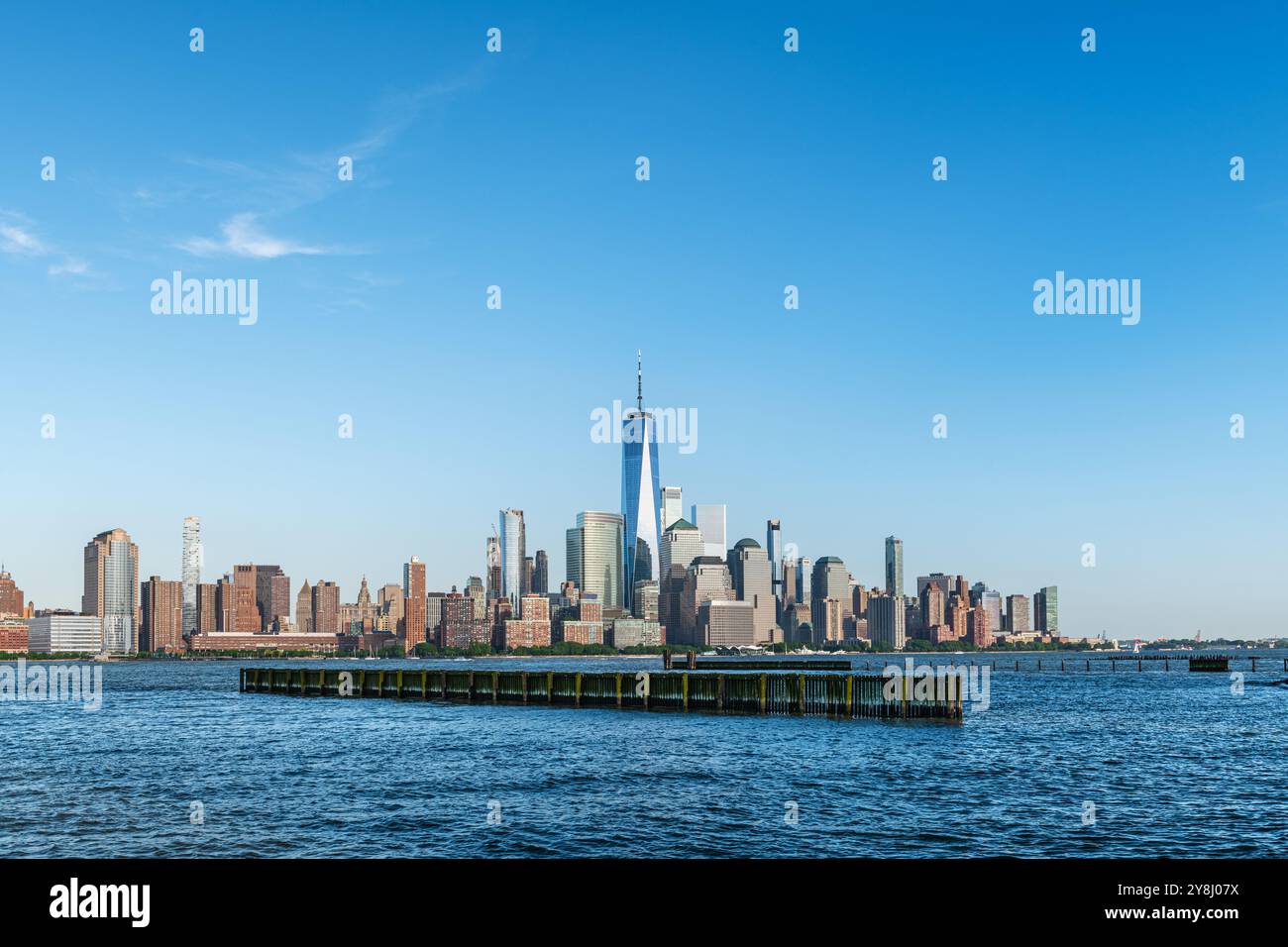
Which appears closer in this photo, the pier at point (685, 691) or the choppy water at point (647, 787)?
the choppy water at point (647, 787)

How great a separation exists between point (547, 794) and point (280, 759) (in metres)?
20.1

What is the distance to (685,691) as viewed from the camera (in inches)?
3504

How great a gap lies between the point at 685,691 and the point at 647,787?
45.1m

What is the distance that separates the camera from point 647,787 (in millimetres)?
44281

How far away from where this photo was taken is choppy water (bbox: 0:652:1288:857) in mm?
33062

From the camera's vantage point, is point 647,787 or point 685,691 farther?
point 685,691

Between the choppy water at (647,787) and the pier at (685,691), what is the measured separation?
3705mm

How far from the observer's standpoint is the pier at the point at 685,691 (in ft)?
251

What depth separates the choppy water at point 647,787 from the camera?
33062mm

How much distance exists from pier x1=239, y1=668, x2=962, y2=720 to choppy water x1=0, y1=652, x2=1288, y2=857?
146 inches

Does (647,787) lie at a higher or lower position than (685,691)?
higher
